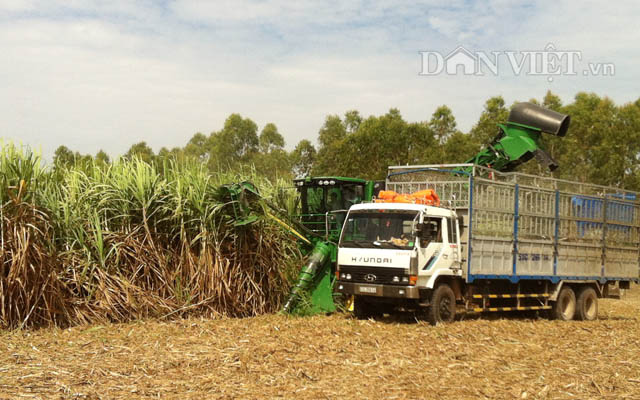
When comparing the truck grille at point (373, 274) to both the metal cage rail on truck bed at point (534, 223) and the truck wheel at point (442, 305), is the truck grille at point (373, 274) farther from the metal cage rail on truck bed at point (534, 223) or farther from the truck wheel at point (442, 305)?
the metal cage rail on truck bed at point (534, 223)

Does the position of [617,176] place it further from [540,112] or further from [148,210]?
[148,210]

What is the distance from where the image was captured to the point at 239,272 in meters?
13.8

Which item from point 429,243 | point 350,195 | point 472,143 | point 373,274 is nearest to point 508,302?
point 429,243

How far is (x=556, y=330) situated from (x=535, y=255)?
2017mm

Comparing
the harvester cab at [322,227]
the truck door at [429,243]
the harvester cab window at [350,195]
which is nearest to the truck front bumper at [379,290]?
the truck door at [429,243]

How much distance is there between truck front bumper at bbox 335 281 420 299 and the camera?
13070 mm

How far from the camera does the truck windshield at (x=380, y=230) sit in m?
13.4

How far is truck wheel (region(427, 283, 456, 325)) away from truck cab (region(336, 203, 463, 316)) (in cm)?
19

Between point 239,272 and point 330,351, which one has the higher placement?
point 239,272

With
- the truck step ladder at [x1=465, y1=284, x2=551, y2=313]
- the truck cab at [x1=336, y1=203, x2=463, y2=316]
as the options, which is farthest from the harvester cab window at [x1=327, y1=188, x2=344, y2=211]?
the truck step ladder at [x1=465, y1=284, x2=551, y2=313]

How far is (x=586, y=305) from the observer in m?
17.4

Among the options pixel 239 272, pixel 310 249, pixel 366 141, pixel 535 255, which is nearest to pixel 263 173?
pixel 310 249

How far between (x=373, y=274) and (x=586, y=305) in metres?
6.96

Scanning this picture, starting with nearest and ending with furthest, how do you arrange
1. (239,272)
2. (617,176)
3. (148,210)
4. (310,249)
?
(148,210)
(239,272)
(310,249)
(617,176)
